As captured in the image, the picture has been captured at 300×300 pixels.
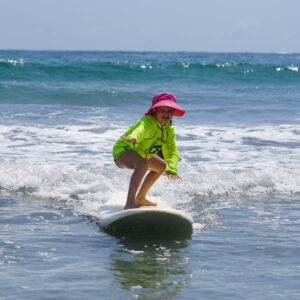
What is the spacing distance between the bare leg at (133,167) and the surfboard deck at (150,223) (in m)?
0.15

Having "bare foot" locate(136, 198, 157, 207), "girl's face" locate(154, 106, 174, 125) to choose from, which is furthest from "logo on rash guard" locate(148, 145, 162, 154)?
"bare foot" locate(136, 198, 157, 207)

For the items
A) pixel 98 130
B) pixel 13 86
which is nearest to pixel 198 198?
pixel 98 130

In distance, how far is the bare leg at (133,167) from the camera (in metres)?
5.57

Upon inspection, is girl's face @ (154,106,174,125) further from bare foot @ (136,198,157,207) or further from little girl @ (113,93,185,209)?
bare foot @ (136,198,157,207)

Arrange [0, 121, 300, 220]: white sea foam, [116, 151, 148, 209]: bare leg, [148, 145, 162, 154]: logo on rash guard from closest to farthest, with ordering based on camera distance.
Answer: [116, 151, 148, 209]: bare leg
[148, 145, 162, 154]: logo on rash guard
[0, 121, 300, 220]: white sea foam

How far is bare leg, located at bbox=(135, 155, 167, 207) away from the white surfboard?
32 centimetres

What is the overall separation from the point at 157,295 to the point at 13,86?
1754cm

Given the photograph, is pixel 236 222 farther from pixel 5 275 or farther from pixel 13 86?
pixel 13 86

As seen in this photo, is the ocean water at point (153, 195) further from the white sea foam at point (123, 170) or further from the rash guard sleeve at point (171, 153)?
the rash guard sleeve at point (171, 153)

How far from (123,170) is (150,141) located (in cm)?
280

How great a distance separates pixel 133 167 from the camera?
564 centimetres

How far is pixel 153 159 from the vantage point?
225 inches

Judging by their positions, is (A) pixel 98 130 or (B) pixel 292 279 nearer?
(B) pixel 292 279

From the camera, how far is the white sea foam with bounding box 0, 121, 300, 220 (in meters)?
7.61
